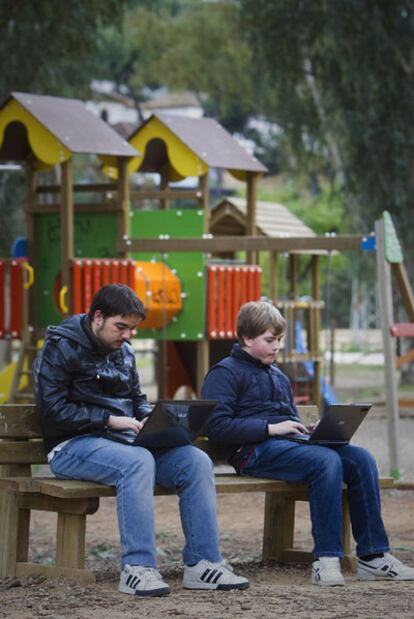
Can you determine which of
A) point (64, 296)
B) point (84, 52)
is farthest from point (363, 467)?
point (84, 52)

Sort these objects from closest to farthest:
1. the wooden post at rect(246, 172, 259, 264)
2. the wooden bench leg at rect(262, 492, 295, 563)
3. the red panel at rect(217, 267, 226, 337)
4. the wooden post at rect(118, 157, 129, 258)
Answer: the wooden bench leg at rect(262, 492, 295, 563)
the wooden post at rect(118, 157, 129, 258)
the red panel at rect(217, 267, 226, 337)
the wooden post at rect(246, 172, 259, 264)

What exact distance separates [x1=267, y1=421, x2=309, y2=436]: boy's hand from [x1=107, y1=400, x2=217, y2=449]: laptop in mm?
413

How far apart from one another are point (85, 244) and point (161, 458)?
900 centimetres

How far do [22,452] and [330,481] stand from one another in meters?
1.42

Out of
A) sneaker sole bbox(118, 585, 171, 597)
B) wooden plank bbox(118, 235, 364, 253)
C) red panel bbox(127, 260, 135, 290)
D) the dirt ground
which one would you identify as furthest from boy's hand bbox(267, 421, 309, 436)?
red panel bbox(127, 260, 135, 290)

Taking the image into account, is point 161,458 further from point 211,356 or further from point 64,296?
point 211,356

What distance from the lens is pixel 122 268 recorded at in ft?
46.5

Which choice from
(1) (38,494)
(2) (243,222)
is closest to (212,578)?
(1) (38,494)

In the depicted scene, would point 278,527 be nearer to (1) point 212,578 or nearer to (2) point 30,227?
(1) point 212,578

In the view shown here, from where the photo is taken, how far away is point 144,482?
20.3 ft

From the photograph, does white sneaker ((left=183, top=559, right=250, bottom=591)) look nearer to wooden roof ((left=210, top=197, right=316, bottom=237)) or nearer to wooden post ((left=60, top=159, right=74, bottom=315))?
wooden post ((left=60, top=159, right=74, bottom=315))

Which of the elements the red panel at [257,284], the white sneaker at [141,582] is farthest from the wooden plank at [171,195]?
the white sneaker at [141,582]

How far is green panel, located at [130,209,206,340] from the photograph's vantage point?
15.3 metres

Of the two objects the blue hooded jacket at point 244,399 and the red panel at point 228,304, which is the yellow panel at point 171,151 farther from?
the blue hooded jacket at point 244,399
